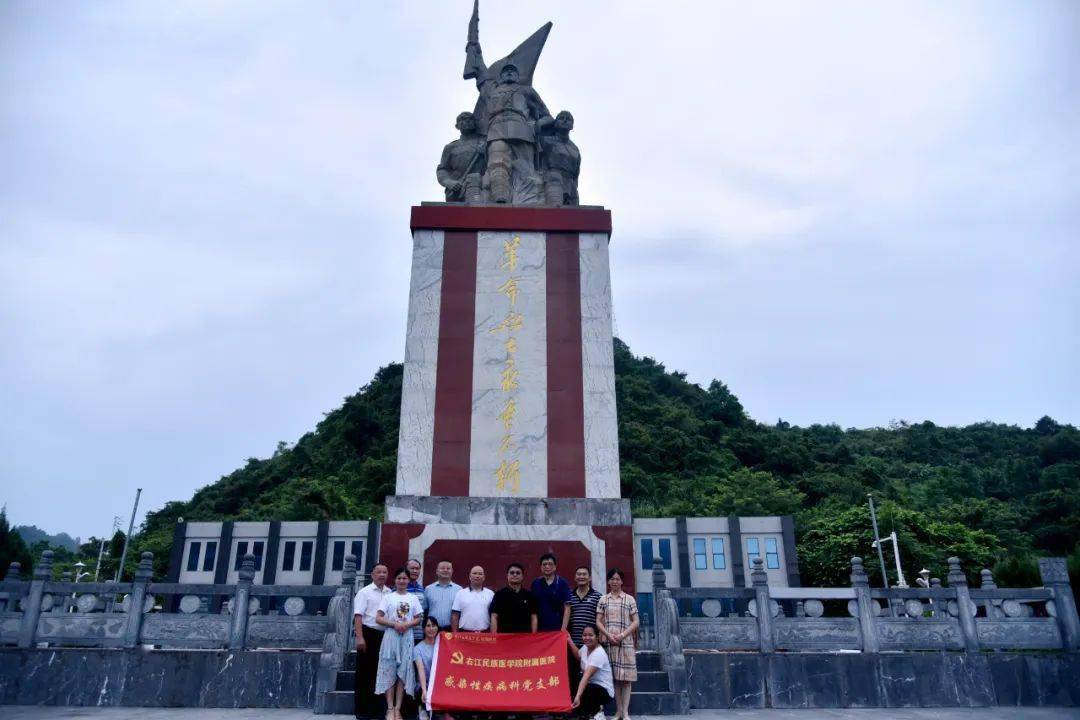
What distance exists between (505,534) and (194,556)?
25.3 metres

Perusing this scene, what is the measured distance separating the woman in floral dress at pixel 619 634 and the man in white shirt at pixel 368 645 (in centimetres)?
206

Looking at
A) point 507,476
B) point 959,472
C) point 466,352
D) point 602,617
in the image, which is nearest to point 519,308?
point 466,352

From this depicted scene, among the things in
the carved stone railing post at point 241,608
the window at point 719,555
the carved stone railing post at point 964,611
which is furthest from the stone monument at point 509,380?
the window at point 719,555

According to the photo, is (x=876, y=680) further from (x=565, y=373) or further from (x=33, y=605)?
(x=33, y=605)

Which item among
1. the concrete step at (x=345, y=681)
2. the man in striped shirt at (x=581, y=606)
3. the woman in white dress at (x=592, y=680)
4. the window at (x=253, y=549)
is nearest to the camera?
the woman in white dress at (x=592, y=680)

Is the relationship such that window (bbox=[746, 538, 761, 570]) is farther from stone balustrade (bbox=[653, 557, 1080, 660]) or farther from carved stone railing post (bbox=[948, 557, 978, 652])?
carved stone railing post (bbox=[948, 557, 978, 652])

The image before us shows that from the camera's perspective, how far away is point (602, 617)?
660 centimetres

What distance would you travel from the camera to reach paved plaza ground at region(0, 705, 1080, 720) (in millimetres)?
7043

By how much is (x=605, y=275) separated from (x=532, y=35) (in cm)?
609

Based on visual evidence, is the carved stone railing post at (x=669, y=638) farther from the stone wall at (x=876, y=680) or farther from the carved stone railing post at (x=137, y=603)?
the carved stone railing post at (x=137, y=603)

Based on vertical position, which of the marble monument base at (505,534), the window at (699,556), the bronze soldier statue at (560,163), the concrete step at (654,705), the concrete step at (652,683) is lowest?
the concrete step at (654,705)

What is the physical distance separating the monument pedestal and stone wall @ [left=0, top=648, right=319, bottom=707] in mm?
Result: 2538

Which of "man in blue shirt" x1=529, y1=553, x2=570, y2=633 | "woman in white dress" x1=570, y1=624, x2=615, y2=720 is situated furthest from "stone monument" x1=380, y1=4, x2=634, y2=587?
"woman in white dress" x1=570, y1=624, x2=615, y2=720

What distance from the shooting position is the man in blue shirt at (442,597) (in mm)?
6781
